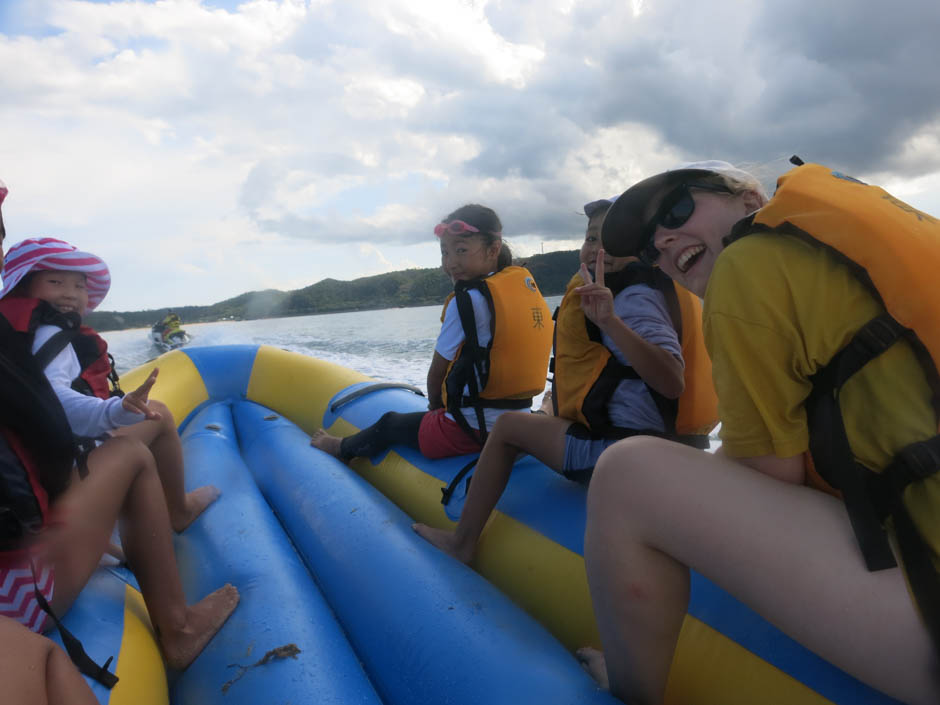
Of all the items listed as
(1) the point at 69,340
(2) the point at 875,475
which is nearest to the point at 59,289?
(1) the point at 69,340

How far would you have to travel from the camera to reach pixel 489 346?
6.77ft

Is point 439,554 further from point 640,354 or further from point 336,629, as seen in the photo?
point 640,354

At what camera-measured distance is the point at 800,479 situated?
85 centimetres

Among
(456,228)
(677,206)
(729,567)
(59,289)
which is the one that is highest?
(456,228)

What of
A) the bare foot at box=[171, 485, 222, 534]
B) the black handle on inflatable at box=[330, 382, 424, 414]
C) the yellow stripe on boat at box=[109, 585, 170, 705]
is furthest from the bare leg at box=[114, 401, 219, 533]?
the black handle on inflatable at box=[330, 382, 424, 414]

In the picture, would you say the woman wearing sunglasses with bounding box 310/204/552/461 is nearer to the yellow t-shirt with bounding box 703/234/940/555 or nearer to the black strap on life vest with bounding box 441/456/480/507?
the black strap on life vest with bounding box 441/456/480/507

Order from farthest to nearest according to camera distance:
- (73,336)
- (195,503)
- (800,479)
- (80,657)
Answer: (195,503), (73,336), (80,657), (800,479)

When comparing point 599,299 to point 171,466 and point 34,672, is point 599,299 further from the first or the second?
point 171,466

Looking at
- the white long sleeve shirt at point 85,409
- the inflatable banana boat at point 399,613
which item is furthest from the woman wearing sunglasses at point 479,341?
the white long sleeve shirt at point 85,409

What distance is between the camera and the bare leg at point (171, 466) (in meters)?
1.85

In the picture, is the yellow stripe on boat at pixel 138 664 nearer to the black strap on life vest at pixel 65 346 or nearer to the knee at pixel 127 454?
the knee at pixel 127 454

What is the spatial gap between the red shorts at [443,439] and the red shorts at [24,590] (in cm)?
125

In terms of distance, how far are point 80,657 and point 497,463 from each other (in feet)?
3.41

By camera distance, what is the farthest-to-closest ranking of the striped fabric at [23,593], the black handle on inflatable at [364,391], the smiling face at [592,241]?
the black handle on inflatable at [364,391]
the smiling face at [592,241]
the striped fabric at [23,593]
